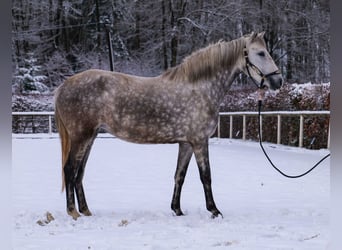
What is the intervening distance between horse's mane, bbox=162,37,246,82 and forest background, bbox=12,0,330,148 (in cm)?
10

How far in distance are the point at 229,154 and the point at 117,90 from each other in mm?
A: 1080

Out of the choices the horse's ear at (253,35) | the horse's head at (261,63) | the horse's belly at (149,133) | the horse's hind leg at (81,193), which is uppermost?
the horse's ear at (253,35)

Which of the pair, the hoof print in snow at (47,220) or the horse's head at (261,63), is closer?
the hoof print in snow at (47,220)

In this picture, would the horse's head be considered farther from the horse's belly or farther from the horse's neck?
the horse's belly

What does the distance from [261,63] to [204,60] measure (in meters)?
0.42

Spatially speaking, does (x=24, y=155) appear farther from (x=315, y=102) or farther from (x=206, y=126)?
(x=315, y=102)

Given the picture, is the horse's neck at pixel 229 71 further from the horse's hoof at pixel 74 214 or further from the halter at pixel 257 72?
the horse's hoof at pixel 74 214

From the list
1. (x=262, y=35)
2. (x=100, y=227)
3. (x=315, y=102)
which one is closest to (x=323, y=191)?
(x=315, y=102)

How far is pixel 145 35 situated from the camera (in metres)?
3.75

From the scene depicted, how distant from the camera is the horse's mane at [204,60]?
3.74m

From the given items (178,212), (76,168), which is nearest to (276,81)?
(178,212)

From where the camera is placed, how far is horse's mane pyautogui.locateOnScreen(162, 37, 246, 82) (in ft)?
12.3

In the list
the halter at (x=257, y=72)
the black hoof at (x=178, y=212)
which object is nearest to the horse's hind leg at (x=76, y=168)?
the black hoof at (x=178, y=212)

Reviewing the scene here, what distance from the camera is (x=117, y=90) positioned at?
145 inches
